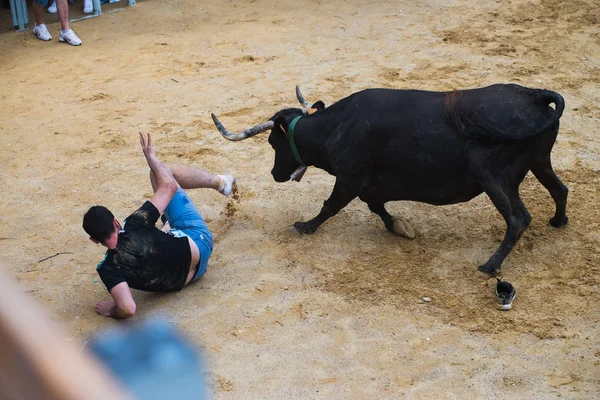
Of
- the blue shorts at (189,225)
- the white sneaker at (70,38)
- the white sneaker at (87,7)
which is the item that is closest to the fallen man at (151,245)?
the blue shorts at (189,225)

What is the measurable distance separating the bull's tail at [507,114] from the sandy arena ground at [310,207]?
93 centimetres

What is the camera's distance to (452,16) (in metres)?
9.91

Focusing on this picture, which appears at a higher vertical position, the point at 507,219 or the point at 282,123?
the point at 282,123

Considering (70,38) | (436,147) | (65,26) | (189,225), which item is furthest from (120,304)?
(65,26)

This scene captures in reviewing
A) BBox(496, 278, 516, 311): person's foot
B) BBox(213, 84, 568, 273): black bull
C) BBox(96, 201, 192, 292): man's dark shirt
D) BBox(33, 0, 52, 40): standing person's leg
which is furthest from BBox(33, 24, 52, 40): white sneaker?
BBox(496, 278, 516, 311): person's foot

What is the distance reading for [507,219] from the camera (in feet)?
15.8

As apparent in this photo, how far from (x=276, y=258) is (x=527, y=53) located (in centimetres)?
478

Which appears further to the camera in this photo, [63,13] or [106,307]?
[63,13]

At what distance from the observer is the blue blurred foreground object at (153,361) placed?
3576 mm

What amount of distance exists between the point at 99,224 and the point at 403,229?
2177mm

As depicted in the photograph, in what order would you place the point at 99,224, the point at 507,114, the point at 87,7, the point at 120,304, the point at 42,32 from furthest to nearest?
the point at 87,7, the point at 42,32, the point at 507,114, the point at 120,304, the point at 99,224

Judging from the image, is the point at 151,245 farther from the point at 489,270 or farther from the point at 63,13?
the point at 63,13

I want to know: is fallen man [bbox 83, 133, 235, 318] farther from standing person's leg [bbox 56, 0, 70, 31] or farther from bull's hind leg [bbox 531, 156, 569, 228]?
standing person's leg [bbox 56, 0, 70, 31]

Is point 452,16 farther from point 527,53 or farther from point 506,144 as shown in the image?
point 506,144
